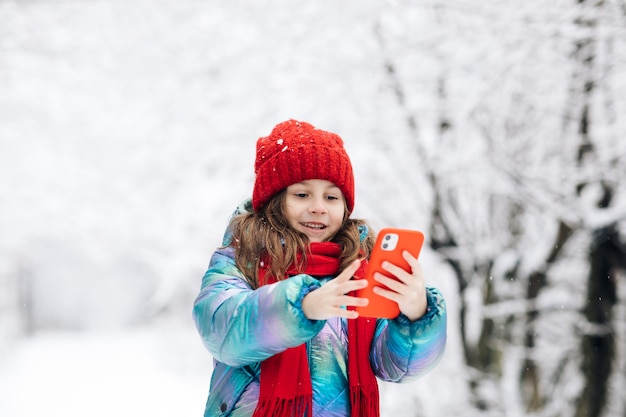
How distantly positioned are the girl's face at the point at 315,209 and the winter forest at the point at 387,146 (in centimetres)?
306

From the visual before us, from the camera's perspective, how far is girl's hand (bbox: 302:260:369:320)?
1150 mm

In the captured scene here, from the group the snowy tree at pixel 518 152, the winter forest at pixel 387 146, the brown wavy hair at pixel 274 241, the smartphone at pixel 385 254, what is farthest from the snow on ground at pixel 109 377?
the smartphone at pixel 385 254

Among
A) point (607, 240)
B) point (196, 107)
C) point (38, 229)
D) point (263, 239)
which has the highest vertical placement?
point (196, 107)

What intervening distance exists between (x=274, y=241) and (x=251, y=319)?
31 centimetres

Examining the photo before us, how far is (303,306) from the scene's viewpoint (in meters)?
1.20

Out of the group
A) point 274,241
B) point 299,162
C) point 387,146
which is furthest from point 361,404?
point 387,146

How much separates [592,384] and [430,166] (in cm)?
241

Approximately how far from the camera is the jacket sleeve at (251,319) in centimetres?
120

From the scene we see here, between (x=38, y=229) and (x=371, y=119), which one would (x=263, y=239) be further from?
(x=38, y=229)

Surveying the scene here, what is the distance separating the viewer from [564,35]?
4.53 m

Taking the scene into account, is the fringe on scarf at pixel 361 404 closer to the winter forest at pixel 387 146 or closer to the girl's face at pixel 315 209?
the girl's face at pixel 315 209

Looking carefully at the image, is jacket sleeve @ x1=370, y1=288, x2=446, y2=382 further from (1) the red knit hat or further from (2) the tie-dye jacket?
(1) the red knit hat

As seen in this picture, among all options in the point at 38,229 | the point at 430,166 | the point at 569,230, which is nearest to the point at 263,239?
the point at 430,166

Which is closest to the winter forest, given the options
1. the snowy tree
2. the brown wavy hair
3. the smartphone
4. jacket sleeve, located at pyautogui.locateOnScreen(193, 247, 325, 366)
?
the snowy tree
